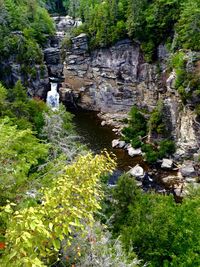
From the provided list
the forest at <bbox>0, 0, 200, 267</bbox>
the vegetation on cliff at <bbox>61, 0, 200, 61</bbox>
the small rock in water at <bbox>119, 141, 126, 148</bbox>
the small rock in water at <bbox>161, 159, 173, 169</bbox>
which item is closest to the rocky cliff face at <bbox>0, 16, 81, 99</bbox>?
the forest at <bbox>0, 0, 200, 267</bbox>

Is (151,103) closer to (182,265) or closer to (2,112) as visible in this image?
(2,112)

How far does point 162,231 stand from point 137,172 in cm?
1916

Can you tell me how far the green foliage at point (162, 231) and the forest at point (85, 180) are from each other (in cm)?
5

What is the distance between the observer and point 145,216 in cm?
1873

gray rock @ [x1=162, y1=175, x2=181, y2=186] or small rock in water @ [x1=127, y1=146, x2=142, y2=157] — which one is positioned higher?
gray rock @ [x1=162, y1=175, x2=181, y2=186]

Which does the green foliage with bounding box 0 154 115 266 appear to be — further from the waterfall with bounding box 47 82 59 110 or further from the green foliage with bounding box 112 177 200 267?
the waterfall with bounding box 47 82 59 110

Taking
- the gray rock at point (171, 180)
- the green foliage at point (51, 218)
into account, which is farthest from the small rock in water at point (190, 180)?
the green foliage at point (51, 218)

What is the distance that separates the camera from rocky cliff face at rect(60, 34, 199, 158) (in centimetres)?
4247

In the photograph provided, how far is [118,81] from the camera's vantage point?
53812 millimetres

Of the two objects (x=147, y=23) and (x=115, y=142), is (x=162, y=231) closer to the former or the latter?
(x=115, y=142)

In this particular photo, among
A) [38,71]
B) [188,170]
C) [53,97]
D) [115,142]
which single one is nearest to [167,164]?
[188,170]

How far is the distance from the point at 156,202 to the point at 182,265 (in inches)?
228

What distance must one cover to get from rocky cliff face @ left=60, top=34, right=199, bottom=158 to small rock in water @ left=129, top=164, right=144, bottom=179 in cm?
630

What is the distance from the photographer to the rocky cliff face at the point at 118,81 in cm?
4247
